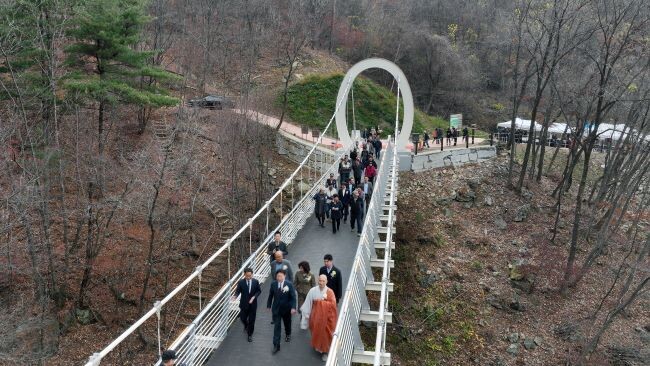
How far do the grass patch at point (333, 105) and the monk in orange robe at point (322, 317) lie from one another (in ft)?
81.6

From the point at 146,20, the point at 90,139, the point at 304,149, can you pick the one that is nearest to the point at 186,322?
the point at 90,139

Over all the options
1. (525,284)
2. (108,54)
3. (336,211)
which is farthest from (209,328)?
(525,284)

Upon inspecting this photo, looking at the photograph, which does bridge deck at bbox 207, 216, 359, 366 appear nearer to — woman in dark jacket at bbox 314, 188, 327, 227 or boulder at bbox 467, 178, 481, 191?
woman in dark jacket at bbox 314, 188, 327, 227

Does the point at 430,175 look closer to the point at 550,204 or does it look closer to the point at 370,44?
the point at 550,204

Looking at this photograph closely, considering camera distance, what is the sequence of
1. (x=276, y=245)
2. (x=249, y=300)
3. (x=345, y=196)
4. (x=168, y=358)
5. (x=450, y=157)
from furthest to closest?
(x=450, y=157) < (x=345, y=196) < (x=276, y=245) < (x=249, y=300) < (x=168, y=358)

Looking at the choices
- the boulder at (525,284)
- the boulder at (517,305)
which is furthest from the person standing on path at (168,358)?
the boulder at (525,284)

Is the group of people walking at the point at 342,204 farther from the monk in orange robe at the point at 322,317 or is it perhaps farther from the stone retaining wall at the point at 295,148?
the stone retaining wall at the point at 295,148

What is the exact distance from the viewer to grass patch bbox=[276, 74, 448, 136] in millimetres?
31922

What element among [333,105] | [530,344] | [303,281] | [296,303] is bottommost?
[530,344]

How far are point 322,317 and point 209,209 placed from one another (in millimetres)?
13922

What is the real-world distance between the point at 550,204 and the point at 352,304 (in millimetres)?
18267

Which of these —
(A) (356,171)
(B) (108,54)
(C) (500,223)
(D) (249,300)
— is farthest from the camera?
(C) (500,223)

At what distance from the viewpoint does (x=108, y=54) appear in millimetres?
16547

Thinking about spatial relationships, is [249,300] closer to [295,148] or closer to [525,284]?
[525,284]
